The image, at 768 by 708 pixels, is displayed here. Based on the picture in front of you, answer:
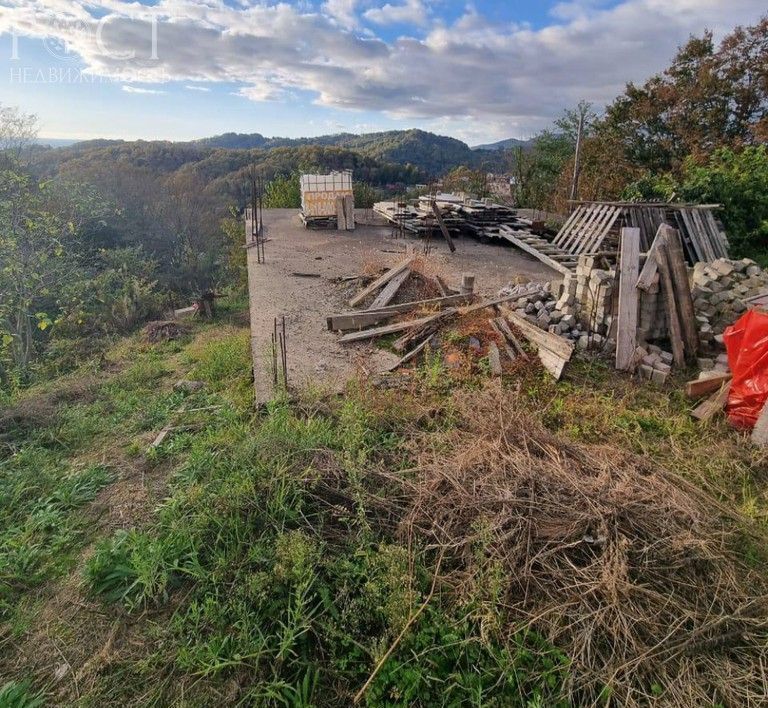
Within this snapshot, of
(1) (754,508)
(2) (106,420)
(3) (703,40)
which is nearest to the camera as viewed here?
(1) (754,508)

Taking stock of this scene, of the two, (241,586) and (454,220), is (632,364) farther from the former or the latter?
(454,220)

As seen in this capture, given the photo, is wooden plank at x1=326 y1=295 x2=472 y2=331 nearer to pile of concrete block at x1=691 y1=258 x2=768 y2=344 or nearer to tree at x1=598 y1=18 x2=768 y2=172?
pile of concrete block at x1=691 y1=258 x2=768 y2=344

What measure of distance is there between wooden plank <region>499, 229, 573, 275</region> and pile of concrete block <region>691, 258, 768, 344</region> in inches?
90.8

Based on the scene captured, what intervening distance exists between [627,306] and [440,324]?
2320 millimetres

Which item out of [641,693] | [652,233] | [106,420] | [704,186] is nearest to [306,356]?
[106,420]

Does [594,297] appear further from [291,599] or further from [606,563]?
[291,599]

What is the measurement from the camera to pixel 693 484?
3701mm

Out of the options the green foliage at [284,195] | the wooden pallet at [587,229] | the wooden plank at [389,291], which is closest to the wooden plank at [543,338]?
the wooden plank at [389,291]

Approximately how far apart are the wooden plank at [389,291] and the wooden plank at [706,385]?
412 centimetres

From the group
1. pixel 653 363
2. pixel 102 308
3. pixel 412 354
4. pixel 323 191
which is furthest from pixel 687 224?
pixel 102 308

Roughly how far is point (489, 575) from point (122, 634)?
2122 mm

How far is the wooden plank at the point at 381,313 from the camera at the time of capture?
6570 mm

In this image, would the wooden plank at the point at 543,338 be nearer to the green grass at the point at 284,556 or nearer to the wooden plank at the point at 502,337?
the wooden plank at the point at 502,337

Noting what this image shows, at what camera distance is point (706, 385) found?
4934mm
